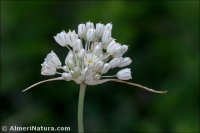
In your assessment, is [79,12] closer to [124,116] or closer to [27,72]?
[27,72]

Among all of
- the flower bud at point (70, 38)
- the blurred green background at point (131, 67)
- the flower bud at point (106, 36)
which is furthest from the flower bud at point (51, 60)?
the blurred green background at point (131, 67)

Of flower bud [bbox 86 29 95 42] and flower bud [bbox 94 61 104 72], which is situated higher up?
flower bud [bbox 86 29 95 42]

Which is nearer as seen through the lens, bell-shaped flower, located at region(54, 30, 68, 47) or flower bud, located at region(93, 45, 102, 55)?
flower bud, located at region(93, 45, 102, 55)

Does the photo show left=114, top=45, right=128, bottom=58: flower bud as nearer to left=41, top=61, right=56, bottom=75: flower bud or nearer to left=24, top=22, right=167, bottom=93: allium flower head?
left=24, top=22, right=167, bottom=93: allium flower head

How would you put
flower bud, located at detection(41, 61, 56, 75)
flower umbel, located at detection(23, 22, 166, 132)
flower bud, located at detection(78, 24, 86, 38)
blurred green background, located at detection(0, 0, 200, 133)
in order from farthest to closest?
A: blurred green background, located at detection(0, 0, 200, 133), flower bud, located at detection(78, 24, 86, 38), flower bud, located at detection(41, 61, 56, 75), flower umbel, located at detection(23, 22, 166, 132)

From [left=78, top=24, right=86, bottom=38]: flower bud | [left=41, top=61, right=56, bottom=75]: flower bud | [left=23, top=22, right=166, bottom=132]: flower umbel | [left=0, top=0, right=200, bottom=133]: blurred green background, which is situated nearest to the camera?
[left=23, top=22, right=166, bottom=132]: flower umbel

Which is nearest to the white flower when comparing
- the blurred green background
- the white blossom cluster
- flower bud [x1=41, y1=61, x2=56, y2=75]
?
the white blossom cluster

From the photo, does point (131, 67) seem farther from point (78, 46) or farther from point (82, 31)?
point (78, 46)
